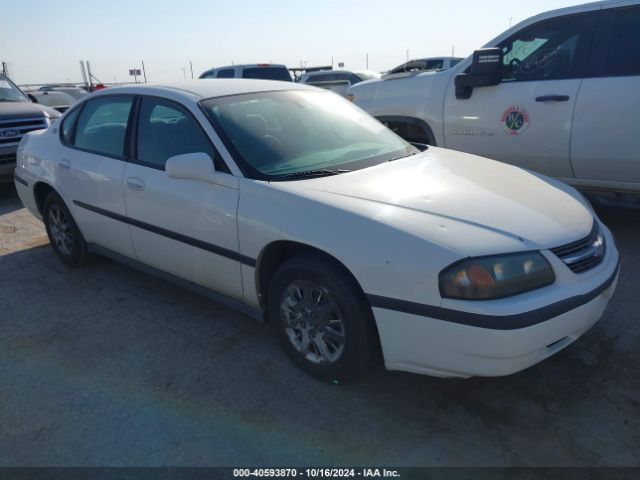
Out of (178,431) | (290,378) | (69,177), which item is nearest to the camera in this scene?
(178,431)

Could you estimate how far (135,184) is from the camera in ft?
11.8

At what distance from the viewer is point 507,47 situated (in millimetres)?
5098

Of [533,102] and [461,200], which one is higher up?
[533,102]

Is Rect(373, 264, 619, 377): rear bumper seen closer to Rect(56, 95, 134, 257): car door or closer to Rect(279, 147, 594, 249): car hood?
Rect(279, 147, 594, 249): car hood

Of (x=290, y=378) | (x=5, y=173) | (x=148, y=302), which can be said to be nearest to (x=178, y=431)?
(x=290, y=378)

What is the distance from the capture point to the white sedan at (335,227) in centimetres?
236

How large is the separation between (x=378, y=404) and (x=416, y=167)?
1.44 metres

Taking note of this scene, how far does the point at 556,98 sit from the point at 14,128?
679cm

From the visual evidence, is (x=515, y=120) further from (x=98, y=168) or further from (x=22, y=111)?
(x=22, y=111)

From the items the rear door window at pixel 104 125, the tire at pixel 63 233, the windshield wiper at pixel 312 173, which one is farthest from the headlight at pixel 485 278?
the tire at pixel 63 233

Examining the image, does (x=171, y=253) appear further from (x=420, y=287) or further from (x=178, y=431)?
(x=420, y=287)

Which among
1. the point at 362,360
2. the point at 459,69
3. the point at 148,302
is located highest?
the point at 459,69

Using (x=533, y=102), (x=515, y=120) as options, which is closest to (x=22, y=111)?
(x=515, y=120)

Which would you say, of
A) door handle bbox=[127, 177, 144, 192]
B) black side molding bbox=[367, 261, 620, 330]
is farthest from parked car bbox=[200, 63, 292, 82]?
black side molding bbox=[367, 261, 620, 330]
